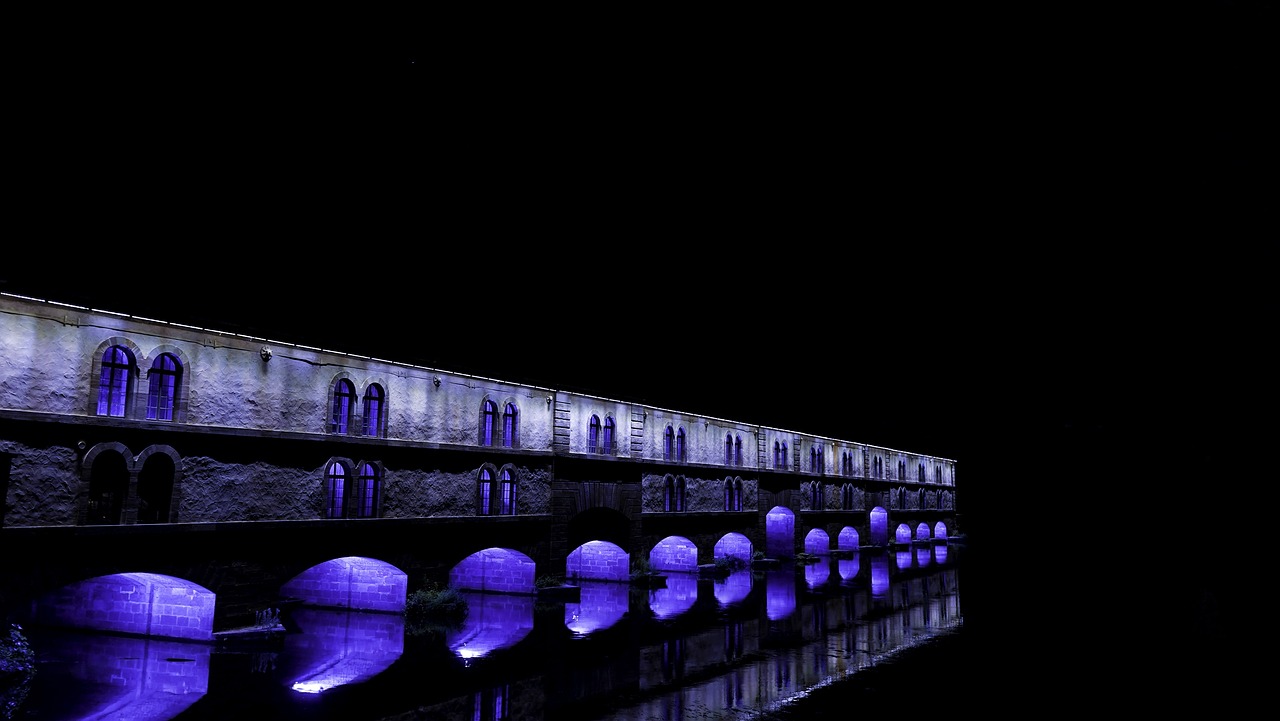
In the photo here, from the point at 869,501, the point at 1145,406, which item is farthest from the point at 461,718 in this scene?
the point at 869,501

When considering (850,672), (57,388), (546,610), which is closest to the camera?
(57,388)

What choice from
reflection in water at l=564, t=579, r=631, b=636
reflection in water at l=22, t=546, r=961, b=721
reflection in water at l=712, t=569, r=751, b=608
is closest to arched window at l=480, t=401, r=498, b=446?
reflection in water at l=22, t=546, r=961, b=721

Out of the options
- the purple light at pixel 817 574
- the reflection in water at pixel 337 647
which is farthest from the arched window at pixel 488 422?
the purple light at pixel 817 574

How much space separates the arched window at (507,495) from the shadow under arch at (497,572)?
1644 millimetres

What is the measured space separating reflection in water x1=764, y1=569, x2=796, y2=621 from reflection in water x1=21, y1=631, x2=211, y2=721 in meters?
16.5

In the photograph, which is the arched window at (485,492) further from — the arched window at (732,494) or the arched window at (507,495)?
the arched window at (732,494)

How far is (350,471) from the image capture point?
20.3 metres

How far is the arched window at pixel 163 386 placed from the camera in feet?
54.4

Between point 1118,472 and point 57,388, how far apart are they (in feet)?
81.9

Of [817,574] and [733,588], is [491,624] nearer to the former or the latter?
[733,588]

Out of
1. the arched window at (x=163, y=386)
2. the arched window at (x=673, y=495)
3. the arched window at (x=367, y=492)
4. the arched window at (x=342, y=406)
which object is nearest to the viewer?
the arched window at (x=163, y=386)

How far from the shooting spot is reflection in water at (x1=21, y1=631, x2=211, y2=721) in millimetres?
A: 12930

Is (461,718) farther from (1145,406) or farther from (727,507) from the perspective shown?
(727,507)

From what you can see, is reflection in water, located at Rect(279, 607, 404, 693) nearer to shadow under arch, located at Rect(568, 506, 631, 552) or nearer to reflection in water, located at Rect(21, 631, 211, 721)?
reflection in water, located at Rect(21, 631, 211, 721)
